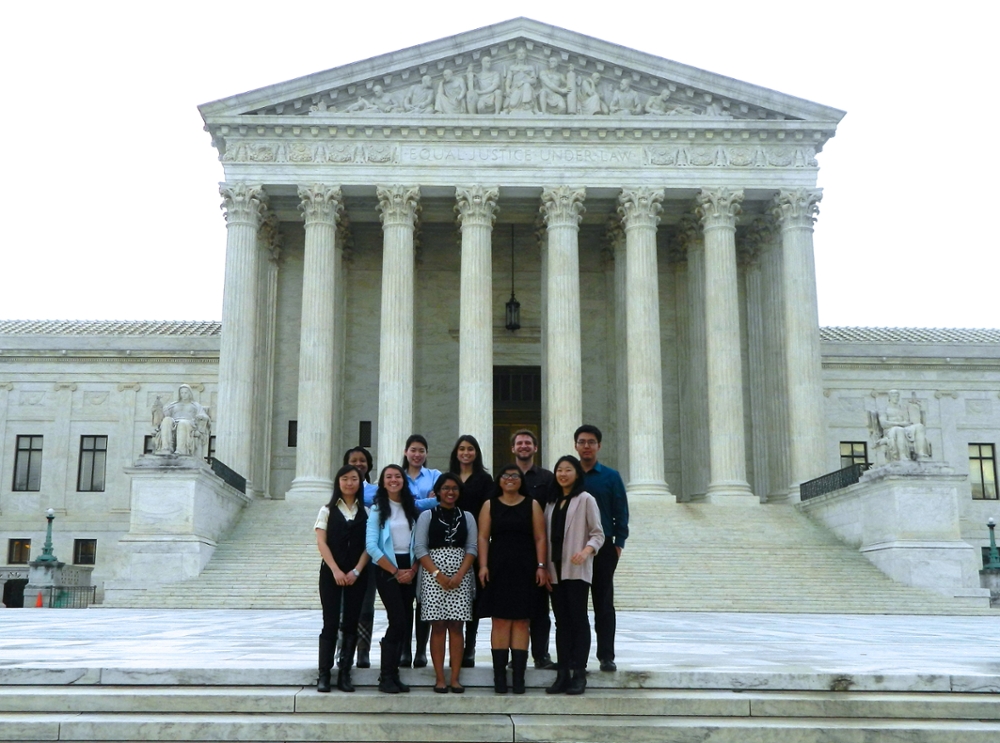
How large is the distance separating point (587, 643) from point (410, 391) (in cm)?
2958

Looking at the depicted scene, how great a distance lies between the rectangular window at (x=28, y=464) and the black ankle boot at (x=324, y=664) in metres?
41.7

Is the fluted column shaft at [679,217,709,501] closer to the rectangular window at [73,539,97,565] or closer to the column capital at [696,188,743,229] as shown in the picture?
the column capital at [696,188,743,229]

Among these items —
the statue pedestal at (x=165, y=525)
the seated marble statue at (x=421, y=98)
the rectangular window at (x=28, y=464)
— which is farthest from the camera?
the rectangular window at (x=28, y=464)

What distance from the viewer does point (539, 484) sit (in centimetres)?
1112

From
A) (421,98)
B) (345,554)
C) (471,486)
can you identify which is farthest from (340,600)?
(421,98)

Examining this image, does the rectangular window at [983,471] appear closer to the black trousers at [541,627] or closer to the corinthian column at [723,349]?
the corinthian column at [723,349]

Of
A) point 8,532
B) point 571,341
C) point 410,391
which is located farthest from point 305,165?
point 8,532

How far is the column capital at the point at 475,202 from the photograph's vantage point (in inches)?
1588

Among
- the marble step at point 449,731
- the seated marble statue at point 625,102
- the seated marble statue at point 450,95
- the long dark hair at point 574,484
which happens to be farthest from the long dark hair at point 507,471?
the seated marble statue at point 625,102

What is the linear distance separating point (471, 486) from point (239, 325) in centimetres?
2981

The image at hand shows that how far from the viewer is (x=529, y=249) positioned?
155ft

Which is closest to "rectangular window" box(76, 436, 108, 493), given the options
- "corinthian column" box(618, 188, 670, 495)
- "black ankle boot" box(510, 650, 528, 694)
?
"corinthian column" box(618, 188, 670, 495)

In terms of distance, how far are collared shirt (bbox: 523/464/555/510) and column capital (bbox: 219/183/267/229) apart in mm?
30825

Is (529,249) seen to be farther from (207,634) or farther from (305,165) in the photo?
(207,634)
